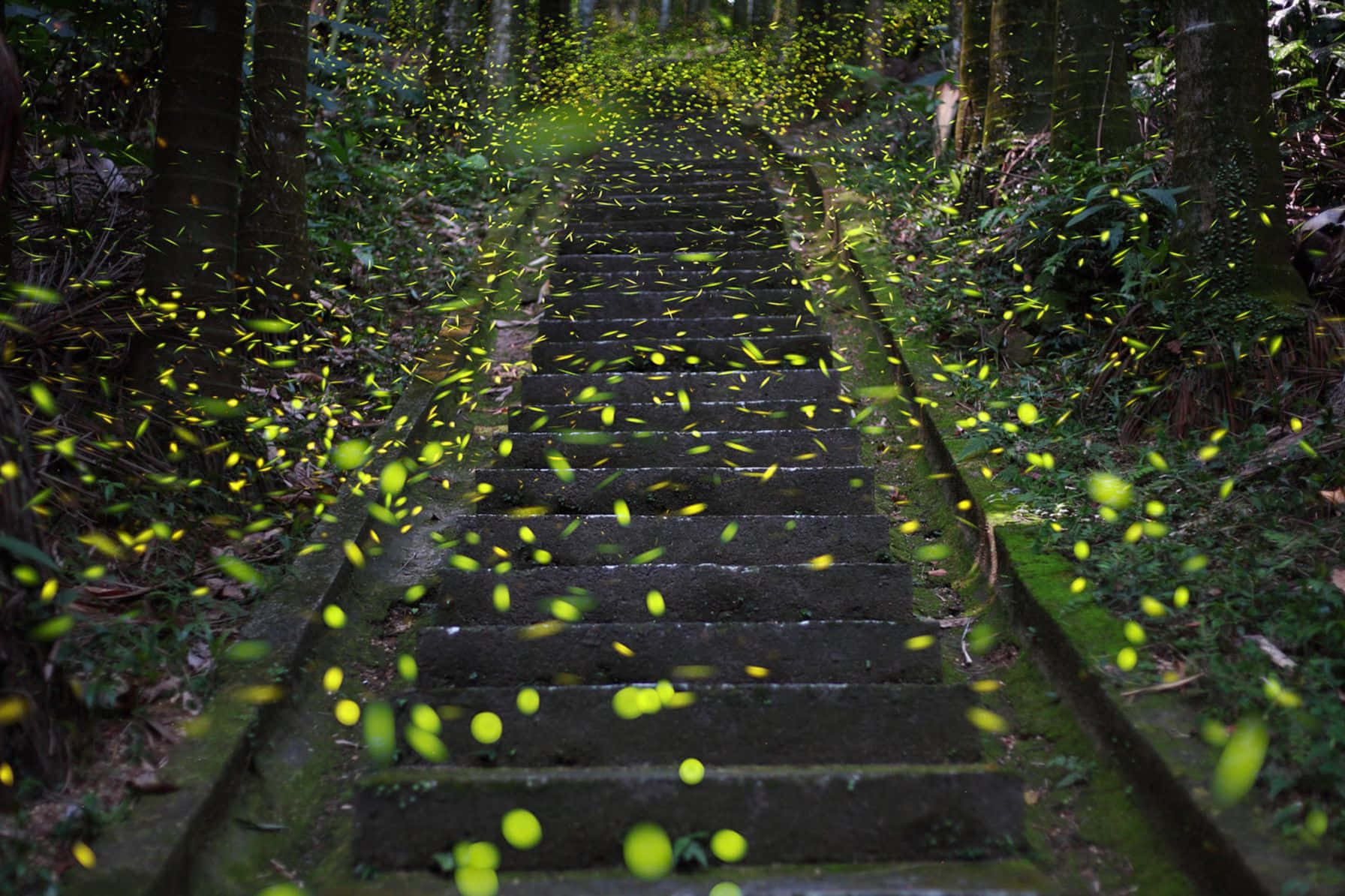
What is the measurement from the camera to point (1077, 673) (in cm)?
270

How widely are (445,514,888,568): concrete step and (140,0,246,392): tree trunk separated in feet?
4.64

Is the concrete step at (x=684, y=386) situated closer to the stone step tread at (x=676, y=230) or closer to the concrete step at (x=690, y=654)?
the concrete step at (x=690, y=654)

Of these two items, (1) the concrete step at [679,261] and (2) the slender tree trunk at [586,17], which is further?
(2) the slender tree trunk at [586,17]

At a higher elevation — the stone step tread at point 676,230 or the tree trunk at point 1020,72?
the tree trunk at point 1020,72

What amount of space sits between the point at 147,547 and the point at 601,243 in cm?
386

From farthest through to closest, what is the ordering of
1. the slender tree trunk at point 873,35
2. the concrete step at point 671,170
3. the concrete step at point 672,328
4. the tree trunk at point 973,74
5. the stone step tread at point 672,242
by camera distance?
the slender tree trunk at point 873,35
the concrete step at point 671,170
the tree trunk at point 973,74
the stone step tread at point 672,242
the concrete step at point 672,328

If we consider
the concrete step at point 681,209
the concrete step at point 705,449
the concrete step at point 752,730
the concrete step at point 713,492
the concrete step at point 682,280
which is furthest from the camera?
the concrete step at point 681,209

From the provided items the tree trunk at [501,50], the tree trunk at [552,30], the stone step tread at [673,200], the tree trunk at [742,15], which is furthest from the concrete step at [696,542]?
the tree trunk at [742,15]

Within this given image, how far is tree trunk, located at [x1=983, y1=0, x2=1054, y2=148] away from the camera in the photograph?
6.39 metres

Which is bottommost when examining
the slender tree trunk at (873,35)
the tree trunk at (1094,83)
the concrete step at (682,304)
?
the concrete step at (682,304)

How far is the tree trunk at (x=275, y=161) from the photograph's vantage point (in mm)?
4793

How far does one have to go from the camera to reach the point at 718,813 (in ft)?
7.39

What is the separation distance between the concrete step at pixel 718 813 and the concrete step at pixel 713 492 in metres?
1.52

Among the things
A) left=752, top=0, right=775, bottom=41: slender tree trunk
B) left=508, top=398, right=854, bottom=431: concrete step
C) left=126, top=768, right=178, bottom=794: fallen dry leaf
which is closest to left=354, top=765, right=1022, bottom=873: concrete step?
left=126, top=768, right=178, bottom=794: fallen dry leaf
